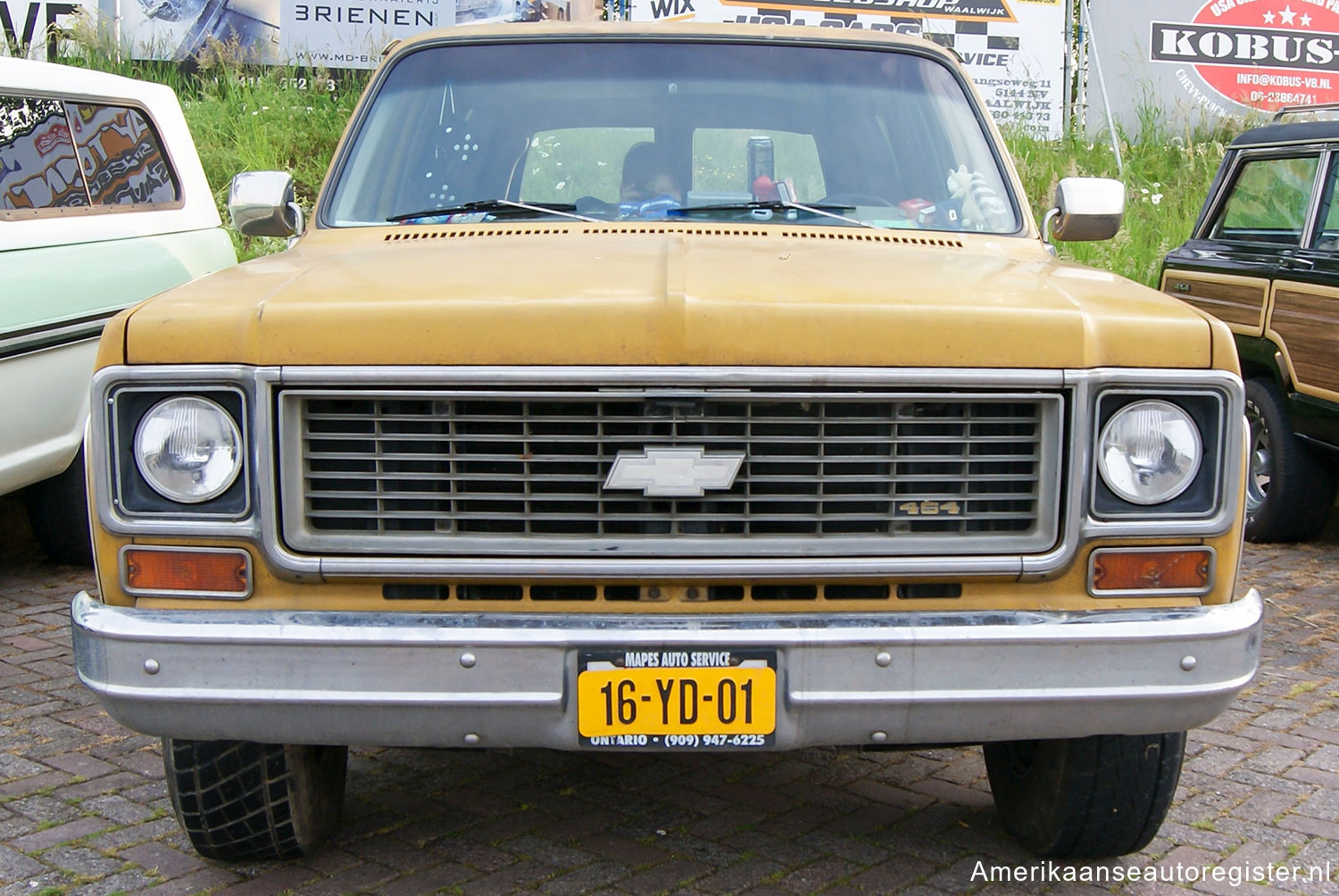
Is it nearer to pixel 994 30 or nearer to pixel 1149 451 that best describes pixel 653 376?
pixel 1149 451

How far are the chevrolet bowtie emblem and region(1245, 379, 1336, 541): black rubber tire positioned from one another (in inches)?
189

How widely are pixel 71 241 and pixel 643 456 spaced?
396 cm

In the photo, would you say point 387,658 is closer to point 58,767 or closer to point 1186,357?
point 1186,357

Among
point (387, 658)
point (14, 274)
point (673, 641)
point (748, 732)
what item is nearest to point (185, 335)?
point (387, 658)

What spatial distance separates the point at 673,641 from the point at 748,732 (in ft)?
0.75

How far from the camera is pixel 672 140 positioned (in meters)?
Result: 3.95

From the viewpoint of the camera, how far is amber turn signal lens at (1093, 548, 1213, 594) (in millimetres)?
2717

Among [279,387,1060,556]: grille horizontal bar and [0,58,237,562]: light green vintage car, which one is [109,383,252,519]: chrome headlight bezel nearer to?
[279,387,1060,556]: grille horizontal bar

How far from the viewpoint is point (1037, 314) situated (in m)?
2.67

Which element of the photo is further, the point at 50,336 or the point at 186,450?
the point at 50,336

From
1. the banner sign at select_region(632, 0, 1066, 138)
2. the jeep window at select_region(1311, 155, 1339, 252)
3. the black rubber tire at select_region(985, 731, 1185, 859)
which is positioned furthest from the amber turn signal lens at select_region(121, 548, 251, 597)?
the banner sign at select_region(632, 0, 1066, 138)

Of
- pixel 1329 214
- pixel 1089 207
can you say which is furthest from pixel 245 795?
pixel 1329 214

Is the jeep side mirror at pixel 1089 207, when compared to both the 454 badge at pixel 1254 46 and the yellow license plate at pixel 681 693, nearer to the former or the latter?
the yellow license plate at pixel 681 693

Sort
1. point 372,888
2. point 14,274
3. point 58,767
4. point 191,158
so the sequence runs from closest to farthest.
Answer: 1. point 372,888
2. point 58,767
3. point 14,274
4. point 191,158
